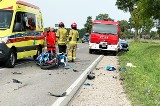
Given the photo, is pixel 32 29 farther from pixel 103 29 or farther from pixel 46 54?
pixel 103 29

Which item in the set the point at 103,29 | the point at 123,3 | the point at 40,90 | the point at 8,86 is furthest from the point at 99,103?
the point at 123,3

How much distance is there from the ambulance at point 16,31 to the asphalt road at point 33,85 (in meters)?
0.80

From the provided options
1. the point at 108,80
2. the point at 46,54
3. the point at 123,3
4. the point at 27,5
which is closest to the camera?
the point at 108,80

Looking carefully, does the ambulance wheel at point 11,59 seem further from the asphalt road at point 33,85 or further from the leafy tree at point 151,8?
the leafy tree at point 151,8

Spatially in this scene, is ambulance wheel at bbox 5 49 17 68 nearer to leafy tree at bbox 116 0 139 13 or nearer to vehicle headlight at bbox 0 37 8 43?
vehicle headlight at bbox 0 37 8 43

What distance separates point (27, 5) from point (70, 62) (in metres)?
3.82

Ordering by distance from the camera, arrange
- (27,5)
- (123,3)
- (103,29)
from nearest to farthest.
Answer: (27,5) → (103,29) → (123,3)

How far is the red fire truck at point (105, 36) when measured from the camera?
2988cm

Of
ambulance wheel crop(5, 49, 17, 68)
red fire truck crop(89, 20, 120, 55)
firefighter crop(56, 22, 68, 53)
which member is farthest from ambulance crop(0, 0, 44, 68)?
red fire truck crop(89, 20, 120, 55)

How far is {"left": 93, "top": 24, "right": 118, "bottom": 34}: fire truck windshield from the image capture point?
99.1 ft

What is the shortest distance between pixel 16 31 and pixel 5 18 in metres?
0.70

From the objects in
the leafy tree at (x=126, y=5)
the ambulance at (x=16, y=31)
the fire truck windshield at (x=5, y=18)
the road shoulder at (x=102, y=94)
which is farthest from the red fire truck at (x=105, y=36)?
the leafy tree at (x=126, y=5)

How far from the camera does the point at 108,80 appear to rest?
13.7 m

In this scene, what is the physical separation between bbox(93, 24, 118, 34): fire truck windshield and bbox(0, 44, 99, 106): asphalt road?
13.8 meters
